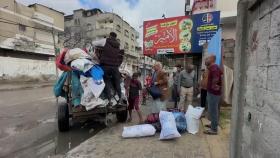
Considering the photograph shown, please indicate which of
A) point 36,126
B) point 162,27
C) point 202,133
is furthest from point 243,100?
point 162,27

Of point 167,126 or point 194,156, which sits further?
point 167,126

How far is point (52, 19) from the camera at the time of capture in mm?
39375

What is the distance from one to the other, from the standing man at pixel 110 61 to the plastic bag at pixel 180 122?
1.70m

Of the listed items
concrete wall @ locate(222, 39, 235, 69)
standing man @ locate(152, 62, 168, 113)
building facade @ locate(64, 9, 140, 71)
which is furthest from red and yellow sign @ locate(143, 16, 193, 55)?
building facade @ locate(64, 9, 140, 71)

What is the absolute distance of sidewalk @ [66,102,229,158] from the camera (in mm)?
4559

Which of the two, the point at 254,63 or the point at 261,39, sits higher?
the point at 261,39

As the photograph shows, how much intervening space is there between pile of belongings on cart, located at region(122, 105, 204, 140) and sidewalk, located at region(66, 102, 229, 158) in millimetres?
129

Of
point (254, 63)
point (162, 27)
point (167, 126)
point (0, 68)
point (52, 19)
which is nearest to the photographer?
point (254, 63)

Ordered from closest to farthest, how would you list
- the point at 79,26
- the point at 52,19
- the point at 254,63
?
the point at 254,63
the point at 52,19
the point at 79,26

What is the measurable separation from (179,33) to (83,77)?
287 inches

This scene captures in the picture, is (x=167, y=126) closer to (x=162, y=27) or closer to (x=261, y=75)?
(x=261, y=75)

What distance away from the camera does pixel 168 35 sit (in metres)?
12.6

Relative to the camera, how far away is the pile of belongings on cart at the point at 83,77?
586 centimetres

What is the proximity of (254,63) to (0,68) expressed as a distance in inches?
1017
